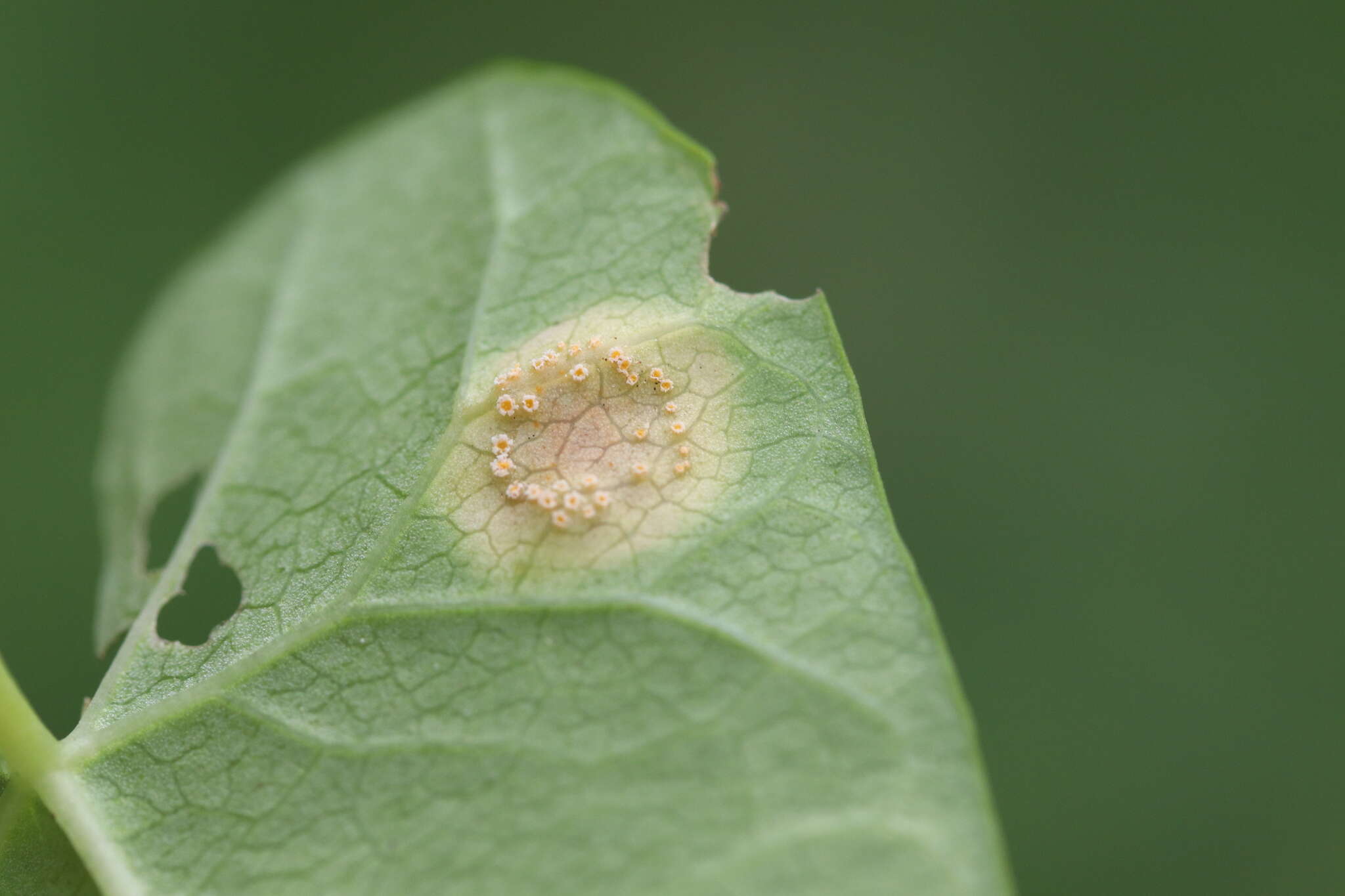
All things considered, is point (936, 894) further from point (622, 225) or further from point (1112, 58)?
point (1112, 58)

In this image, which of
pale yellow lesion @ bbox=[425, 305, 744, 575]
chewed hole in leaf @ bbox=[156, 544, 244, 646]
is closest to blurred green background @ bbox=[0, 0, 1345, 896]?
chewed hole in leaf @ bbox=[156, 544, 244, 646]

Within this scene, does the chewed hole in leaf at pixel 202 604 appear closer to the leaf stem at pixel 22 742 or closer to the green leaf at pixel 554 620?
the green leaf at pixel 554 620

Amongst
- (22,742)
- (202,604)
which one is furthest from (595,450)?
(22,742)

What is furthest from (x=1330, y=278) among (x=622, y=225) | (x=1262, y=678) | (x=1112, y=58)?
(x=622, y=225)

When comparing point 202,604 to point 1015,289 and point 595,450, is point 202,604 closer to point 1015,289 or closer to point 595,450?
point 595,450

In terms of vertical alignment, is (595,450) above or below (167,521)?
below

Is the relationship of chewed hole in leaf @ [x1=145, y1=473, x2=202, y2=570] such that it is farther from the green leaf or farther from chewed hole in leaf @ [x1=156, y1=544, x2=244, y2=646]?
chewed hole in leaf @ [x1=156, y1=544, x2=244, y2=646]
